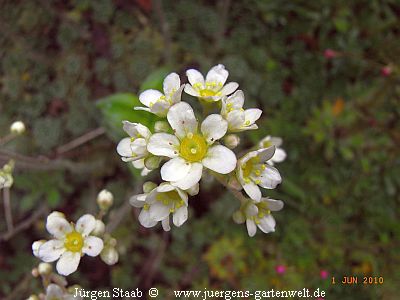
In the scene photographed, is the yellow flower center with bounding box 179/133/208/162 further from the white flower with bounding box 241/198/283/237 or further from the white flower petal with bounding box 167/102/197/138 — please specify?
the white flower with bounding box 241/198/283/237

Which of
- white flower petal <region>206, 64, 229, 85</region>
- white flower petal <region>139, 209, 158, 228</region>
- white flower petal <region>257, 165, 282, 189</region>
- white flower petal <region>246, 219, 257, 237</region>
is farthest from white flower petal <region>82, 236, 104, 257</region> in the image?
white flower petal <region>206, 64, 229, 85</region>

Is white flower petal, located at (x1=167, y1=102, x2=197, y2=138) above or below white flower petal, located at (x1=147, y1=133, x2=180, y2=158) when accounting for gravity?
above

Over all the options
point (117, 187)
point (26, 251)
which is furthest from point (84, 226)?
point (26, 251)

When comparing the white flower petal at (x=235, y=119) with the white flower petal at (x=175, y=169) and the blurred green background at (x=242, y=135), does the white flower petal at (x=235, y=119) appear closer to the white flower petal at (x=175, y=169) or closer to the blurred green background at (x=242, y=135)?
the white flower petal at (x=175, y=169)

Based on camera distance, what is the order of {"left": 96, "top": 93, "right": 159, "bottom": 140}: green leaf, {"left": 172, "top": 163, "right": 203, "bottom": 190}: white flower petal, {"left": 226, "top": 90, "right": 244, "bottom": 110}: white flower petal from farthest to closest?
{"left": 96, "top": 93, "right": 159, "bottom": 140}: green leaf → {"left": 226, "top": 90, "right": 244, "bottom": 110}: white flower petal → {"left": 172, "top": 163, "right": 203, "bottom": 190}: white flower petal

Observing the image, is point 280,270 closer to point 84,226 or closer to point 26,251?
point 84,226

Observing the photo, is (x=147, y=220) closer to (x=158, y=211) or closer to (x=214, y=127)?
(x=158, y=211)
